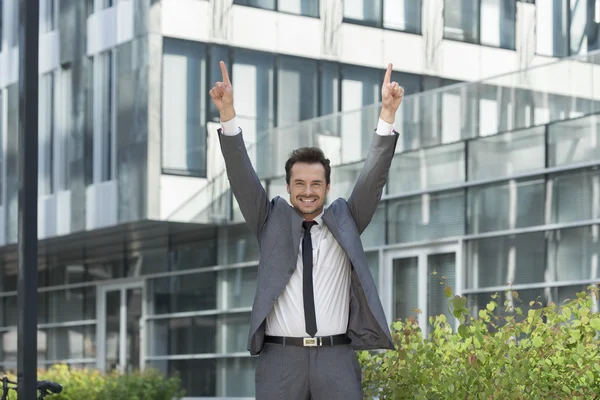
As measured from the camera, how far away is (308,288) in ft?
19.5

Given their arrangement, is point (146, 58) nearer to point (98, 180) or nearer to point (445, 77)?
point (98, 180)

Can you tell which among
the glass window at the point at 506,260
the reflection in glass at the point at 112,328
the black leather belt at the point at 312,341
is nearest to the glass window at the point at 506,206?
the glass window at the point at 506,260

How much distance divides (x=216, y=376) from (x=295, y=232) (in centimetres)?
1775

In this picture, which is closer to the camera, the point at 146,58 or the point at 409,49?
the point at 146,58

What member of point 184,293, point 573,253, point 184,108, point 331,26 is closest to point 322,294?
point 573,253

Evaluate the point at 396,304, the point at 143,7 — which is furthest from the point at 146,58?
the point at 396,304

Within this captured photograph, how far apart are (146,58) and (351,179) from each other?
15.8 ft

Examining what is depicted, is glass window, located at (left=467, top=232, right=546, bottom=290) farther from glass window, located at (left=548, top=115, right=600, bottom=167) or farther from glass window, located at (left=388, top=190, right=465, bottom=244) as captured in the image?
glass window, located at (left=548, top=115, right=600, bottom=167)

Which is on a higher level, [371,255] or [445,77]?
[445,77]

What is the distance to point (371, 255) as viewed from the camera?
1992 cm

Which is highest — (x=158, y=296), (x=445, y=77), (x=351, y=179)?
(x=445, y=77)

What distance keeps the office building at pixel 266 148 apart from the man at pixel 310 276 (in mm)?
10955

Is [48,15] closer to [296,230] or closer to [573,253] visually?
[573,253]

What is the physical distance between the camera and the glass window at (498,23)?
79.3 ft
